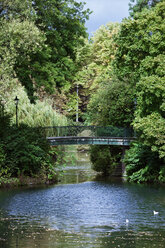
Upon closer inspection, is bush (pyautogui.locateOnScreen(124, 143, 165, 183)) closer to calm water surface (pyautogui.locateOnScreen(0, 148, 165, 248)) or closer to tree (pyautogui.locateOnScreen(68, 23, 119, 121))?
calm water surface (pyautogui.locateOnScreen(0, 148, 165, 248))

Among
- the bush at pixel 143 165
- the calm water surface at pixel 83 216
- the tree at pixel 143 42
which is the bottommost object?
the calm water surface at pixel 83 216

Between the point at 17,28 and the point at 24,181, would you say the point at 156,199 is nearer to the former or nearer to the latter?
the point at 24,181

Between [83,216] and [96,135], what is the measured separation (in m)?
17.3

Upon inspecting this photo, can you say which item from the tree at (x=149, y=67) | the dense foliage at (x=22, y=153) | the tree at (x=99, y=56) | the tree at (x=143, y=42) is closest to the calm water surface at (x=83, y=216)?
the dense foliage at (x=22, y=153)

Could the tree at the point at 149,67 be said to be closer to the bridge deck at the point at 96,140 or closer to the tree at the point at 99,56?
the bridge deck at the point at 96,140

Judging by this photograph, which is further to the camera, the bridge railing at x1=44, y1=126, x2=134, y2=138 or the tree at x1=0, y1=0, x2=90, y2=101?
the bridge railing at x1=44, y1=126, x2=134, y2=138

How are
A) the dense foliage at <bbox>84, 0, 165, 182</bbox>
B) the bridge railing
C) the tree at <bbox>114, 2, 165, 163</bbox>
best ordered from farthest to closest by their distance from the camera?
the bridge railing → the dense foliage at <bbox>84, 0, 165, 182</bbox> → the tree at <bbox>114, 2, 165, 163</bbox>

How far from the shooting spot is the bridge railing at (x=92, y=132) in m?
36.7

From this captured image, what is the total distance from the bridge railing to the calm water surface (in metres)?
5.36

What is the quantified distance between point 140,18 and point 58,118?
10895 millimetres

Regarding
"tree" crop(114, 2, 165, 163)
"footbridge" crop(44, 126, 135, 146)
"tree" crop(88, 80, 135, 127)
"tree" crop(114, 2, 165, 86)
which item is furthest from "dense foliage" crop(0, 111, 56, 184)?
"tree" crop(88, 80, 135, 127)

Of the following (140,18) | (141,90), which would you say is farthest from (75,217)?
(140,18)

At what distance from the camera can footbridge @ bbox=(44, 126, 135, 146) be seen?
36312 mm

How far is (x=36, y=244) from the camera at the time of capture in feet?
46.4
